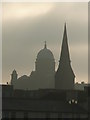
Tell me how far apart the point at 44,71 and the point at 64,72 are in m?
9.44

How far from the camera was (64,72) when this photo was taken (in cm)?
9806

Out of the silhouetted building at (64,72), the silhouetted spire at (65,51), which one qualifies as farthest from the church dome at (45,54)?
the silhouetted building at (64,72)

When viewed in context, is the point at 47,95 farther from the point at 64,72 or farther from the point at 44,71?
the point at 44,71

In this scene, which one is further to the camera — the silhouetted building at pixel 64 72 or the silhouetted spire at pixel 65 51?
the silhouetted spire at pixel 65 51

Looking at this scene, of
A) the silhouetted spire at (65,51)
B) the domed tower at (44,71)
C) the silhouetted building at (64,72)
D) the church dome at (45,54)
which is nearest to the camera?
the silhouetted building at (64,72)

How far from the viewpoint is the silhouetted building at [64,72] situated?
319 feet

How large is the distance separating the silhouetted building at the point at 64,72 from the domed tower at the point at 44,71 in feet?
17.4

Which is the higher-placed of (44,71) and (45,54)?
(45,54)

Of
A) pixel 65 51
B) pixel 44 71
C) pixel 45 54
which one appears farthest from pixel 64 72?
pixel 45 54

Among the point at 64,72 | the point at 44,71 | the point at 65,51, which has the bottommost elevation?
the point at 64,72

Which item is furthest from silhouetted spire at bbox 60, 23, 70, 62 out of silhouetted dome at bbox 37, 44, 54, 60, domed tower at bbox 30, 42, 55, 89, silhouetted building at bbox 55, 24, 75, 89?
silhouetted dome at bbox 37, 44, 54, 60

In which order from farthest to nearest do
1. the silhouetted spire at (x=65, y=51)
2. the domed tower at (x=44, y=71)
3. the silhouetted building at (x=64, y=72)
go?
the domed tower at (x=44, y=71) → the silhouetted spire at (x=65, y=51) → the silhouetted building at (x=64, y=72)

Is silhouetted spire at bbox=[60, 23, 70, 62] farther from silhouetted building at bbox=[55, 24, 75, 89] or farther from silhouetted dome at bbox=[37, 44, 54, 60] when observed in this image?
silhouetted dome at bbox=[37, 44, 54, 60]

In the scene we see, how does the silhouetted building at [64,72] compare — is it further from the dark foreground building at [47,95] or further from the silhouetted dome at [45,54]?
the silhouetted dome at [45,54]
